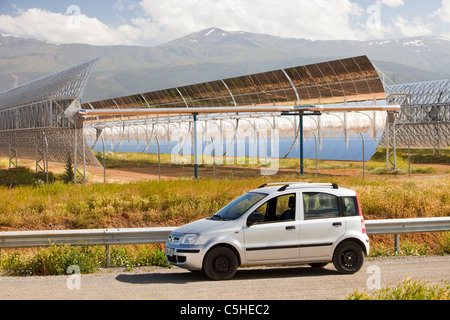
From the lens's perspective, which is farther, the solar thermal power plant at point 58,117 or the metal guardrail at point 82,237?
the solar thermal power plant at point 58,117

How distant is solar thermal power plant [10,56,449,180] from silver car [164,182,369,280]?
1064cm

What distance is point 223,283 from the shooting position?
27.5 ft

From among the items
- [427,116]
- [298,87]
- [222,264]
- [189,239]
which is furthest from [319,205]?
[427,116]

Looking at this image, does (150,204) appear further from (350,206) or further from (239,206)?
(350,206)

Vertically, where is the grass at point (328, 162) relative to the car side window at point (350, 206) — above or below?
above

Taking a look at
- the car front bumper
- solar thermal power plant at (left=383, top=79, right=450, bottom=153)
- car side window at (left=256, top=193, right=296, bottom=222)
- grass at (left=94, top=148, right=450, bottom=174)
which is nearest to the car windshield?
car side window at (left=256, top=193, right=296, bottom=222)

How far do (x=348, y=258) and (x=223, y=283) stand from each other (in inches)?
88.5

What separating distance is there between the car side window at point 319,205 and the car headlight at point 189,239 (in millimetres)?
1924

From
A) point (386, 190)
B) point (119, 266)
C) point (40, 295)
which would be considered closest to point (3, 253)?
point (119, 266)

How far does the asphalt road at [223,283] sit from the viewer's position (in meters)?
7.43

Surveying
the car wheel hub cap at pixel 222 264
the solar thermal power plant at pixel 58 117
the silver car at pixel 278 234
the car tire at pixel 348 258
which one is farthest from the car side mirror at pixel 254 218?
the solar thermal power plant at pixel 58 117

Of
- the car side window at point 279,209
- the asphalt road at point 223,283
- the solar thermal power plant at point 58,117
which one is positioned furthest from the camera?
the solar thermal power plant at point 58,117

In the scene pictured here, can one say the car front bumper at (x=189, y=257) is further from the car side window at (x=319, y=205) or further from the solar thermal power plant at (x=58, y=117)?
the solar thermal power plant at (x=58, y=117)
